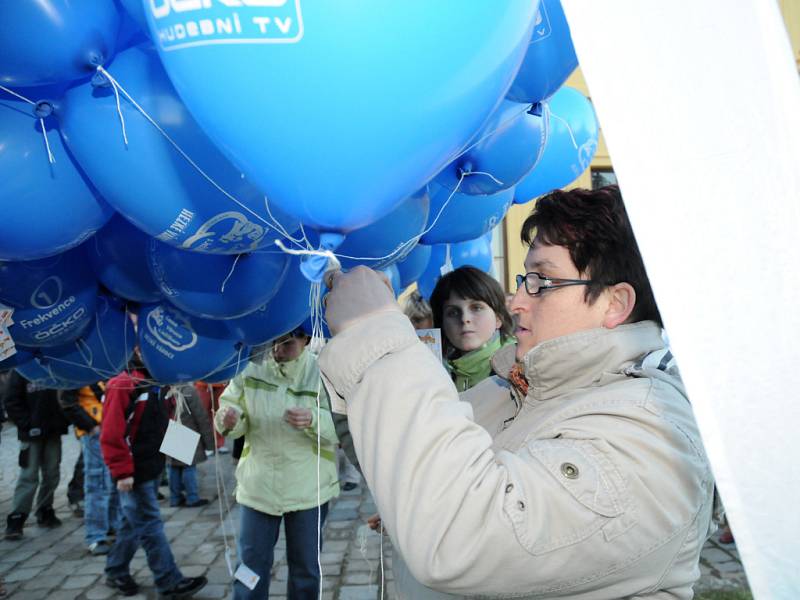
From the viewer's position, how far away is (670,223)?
0.88m

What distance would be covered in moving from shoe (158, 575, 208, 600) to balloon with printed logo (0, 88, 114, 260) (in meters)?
3.27

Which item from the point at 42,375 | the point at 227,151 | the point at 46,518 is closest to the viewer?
the point at 227,151

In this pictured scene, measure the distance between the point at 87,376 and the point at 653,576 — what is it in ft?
8.15

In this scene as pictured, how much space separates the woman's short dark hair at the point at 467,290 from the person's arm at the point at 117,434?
6.76ft

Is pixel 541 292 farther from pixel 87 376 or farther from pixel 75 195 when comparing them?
pixel 87 376

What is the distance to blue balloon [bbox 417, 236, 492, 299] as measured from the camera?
12.7ft

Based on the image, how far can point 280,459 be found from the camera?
3605mm

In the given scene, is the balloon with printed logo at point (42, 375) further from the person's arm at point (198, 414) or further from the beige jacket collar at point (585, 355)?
the person's arm at point (198, 414)

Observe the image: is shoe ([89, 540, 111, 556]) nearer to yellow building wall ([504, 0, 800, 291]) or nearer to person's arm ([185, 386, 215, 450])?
person's arm ([185, 386, 215, 450])

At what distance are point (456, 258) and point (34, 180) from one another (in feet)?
8.74

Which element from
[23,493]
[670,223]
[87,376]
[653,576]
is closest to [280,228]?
[670,223]

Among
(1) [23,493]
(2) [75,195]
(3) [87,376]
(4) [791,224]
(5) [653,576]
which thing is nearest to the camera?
(4) [791,224]

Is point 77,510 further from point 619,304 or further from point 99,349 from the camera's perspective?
point 619,304

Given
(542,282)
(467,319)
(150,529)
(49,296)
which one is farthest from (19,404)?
(542,282)
